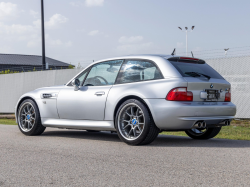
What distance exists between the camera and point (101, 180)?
3715mm

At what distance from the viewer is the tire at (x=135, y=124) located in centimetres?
576

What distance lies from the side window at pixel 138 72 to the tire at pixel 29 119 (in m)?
2.14

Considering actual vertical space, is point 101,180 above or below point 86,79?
below

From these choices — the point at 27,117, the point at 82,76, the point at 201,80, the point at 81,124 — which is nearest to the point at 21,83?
the point at 27,117

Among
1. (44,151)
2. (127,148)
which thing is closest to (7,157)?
(44,151)

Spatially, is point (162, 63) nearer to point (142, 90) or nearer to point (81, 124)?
point (142, 90)

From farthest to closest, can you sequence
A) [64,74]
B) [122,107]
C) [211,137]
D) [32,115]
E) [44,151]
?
[64,74]
[32,115]
[211,137]
[122,107]
[44,151]

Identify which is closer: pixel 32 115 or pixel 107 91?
pixel 107 91

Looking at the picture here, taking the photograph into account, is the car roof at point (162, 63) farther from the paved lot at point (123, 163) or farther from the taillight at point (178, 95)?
the paved lot at point (123, 163)

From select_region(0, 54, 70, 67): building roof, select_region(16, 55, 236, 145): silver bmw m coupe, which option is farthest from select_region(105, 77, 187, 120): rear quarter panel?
select_region(0, 54, 70, 67): building roof

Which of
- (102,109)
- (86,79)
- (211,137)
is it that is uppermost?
(86,79)

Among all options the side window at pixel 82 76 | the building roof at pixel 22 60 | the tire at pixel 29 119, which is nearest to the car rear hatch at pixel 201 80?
the side window at pixel 82 76

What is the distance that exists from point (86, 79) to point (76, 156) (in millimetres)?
2295

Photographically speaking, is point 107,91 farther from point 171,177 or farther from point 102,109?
point 171,177
